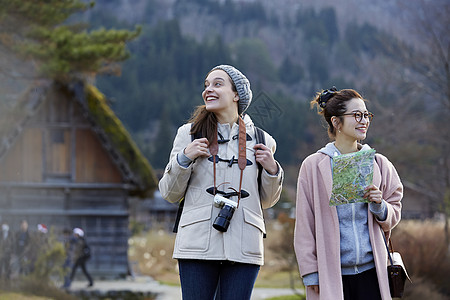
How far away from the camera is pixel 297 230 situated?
3.96 m

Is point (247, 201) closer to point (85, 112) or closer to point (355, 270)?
point (355, 270)

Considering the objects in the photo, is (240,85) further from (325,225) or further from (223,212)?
(325,225)

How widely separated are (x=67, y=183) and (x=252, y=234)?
1458cm

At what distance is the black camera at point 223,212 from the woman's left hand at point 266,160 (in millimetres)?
296

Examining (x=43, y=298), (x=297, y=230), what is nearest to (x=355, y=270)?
(x=297, y=230)

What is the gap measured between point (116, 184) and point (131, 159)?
926 mm

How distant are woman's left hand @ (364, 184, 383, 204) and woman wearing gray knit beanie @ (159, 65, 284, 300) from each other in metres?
0.51

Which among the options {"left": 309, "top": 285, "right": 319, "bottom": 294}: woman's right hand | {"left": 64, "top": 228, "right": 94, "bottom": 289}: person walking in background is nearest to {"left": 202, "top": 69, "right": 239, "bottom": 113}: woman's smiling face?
{"left": 309, "top": 285, "right": 319, "bottom": 294}: woman's right hand

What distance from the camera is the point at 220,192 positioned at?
12.8 feet

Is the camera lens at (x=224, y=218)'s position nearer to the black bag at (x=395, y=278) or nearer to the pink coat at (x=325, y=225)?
the pink coat at (x=325, y=225)

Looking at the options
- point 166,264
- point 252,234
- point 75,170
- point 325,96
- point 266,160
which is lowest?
point 166,264

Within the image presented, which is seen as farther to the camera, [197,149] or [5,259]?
[5,259]

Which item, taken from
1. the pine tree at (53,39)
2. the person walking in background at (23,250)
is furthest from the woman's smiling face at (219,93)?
the person walking in background at (23,250)

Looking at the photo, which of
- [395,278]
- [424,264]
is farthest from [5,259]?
[395,278]
